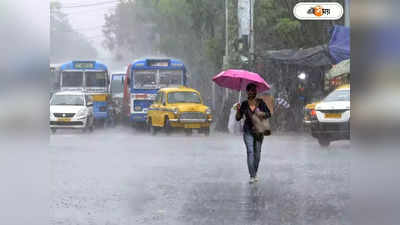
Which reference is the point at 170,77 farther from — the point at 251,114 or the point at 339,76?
the point at 339,76

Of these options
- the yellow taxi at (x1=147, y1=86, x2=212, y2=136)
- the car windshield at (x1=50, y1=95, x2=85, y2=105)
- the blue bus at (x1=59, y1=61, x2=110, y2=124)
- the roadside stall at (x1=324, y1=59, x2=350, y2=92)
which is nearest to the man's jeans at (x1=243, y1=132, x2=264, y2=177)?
the roadside stall at (x1=324, y1=59, x2=350, y2=92)

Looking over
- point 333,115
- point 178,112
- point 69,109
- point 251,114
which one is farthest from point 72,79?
point 333,115

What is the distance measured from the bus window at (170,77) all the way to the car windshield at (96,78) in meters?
1.22

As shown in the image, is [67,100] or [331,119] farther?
[67,100]

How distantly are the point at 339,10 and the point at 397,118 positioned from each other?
1.43 m

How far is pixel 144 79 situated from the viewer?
17.0 meters

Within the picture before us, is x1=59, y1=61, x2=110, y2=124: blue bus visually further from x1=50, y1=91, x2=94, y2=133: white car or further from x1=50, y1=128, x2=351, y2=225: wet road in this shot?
x1=50, y1=128, x2=351, y2=225: wet road

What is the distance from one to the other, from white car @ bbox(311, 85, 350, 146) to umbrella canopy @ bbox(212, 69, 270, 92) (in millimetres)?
695

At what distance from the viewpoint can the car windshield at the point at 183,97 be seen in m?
17.2

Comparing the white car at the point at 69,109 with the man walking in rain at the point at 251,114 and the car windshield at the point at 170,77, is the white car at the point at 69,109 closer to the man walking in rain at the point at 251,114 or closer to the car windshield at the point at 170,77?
the car windshield at the point at 170,77

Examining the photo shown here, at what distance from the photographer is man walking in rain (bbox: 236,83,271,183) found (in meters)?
9.12

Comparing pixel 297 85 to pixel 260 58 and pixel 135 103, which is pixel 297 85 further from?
pixel 135 103

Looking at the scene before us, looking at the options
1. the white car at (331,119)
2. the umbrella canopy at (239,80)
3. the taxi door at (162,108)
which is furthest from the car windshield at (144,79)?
the umbrella canopy at (239,80)

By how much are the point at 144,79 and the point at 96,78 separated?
3.27 feet
